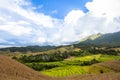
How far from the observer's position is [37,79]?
37969mm

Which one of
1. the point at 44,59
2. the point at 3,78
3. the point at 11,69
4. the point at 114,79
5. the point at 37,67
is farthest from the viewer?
the point at 44,59

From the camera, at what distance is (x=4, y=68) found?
3672cm

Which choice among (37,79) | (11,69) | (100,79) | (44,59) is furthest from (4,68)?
(44,59)

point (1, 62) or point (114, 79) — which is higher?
point (1, 62)

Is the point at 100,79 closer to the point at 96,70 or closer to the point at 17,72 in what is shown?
Result: the point at 17,72

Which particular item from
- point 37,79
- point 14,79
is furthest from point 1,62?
point 14,79

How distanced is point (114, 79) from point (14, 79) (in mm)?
14230

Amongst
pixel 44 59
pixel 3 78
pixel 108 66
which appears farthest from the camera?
pixel 44 59

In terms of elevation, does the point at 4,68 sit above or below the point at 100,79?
above

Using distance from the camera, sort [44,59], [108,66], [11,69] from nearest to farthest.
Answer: [11,69] < [108,66] < [44,59]

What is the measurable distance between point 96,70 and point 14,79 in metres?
72.3

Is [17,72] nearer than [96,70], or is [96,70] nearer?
[17,72]

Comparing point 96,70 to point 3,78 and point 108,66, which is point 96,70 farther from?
point 3,78

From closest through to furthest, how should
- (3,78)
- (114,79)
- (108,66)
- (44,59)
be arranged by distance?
(3,78)
(114,79)
(108,66)
(44,59)
